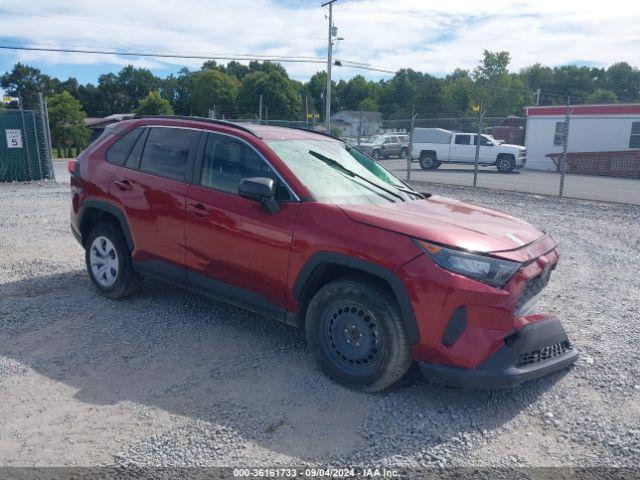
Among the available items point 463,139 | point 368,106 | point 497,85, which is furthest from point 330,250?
point 368,106

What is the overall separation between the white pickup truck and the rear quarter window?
69.5ft

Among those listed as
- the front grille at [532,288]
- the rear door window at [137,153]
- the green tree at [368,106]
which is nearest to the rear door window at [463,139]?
the rear door window at [137,153]

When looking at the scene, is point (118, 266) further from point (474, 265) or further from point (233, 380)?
point (474, 265)

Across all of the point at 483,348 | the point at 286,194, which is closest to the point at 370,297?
the point at 483,348

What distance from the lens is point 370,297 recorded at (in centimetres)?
348

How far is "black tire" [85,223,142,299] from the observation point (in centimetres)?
517

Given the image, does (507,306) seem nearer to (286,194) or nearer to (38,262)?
(286,194)

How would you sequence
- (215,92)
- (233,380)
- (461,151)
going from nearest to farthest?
(233,380)
(461,151)
(215,92)

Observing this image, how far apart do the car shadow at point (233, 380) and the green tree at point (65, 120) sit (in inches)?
2041

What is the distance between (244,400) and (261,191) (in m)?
1.43

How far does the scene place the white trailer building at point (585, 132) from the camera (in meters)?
28.1

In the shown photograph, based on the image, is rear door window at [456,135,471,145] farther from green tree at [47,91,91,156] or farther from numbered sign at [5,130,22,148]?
green tree at [47,91,91,156]

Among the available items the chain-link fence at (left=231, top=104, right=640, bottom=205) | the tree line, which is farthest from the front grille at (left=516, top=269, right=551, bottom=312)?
the tree line

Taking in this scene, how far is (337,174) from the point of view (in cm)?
442
